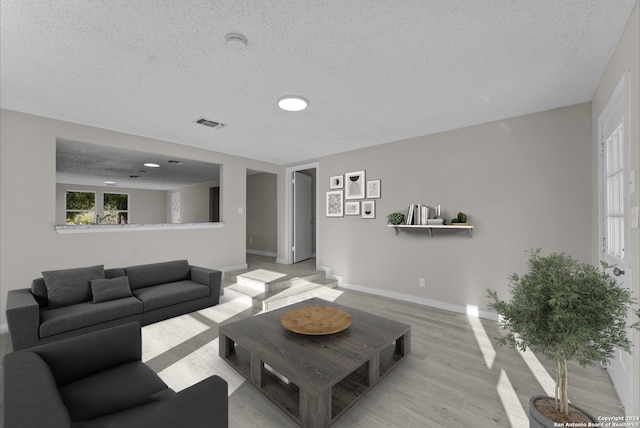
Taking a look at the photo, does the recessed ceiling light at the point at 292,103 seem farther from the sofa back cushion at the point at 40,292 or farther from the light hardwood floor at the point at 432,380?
the sofa back cushion at the point at 40,292

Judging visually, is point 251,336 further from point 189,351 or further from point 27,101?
point 27,101

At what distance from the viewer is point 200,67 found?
2.27m

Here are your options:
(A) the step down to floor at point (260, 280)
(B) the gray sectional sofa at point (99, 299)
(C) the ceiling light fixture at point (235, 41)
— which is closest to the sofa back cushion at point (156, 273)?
(B) the gray sectional sofa at point (99, 299)

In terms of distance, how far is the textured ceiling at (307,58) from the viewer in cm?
167

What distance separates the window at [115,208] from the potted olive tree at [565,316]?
12.4 m

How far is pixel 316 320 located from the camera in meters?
2.41

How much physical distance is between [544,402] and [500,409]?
56 cm

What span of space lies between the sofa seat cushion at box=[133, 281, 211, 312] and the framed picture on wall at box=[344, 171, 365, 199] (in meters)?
2.85

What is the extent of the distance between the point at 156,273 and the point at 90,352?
7.42ft

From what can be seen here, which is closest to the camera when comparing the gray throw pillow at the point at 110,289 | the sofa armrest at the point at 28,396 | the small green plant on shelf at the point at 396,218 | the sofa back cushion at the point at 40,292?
the sofa armrest at the point at 28,396

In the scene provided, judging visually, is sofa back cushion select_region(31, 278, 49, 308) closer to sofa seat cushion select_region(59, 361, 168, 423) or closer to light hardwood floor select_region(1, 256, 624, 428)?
light hardwood floor select_region(1, 256, 624, 428)

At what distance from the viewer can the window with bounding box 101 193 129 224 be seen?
33.1 ft

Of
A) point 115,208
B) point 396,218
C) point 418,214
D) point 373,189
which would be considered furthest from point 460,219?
point 115,208

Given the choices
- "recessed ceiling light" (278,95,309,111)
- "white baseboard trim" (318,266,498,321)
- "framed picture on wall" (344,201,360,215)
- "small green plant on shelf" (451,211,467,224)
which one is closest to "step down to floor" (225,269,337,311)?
"white baseboard trim" (318,266,498,321)
